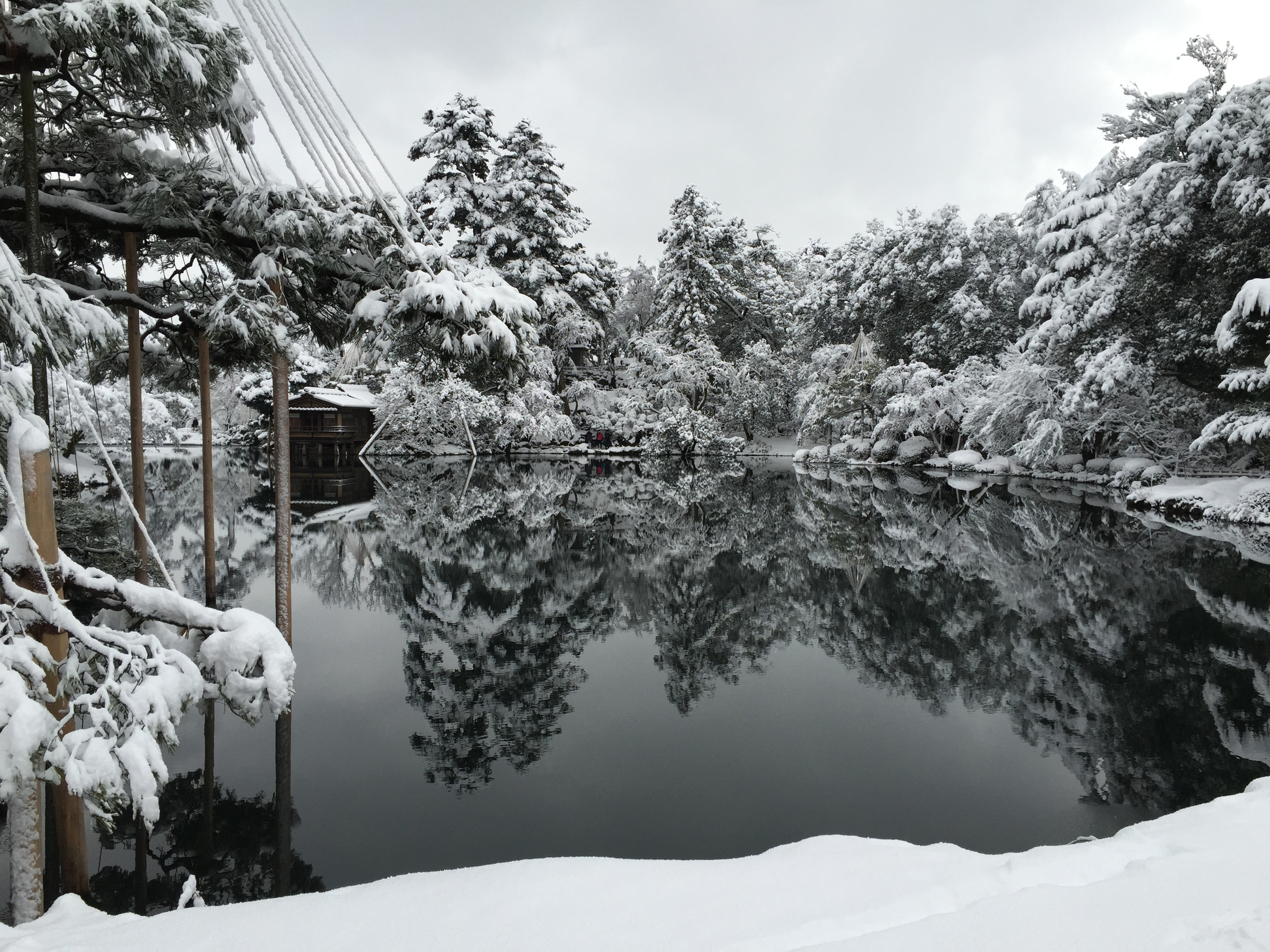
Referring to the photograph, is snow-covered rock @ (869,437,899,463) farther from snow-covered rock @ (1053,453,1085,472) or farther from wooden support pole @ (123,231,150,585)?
wooden support pole @ (123,231,150,585)

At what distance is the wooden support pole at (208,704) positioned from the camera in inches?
176

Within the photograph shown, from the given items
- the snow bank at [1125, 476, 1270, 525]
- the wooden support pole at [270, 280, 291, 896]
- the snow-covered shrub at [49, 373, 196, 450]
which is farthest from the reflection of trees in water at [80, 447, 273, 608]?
the snow bank at [1125, 476, 1270, 525]

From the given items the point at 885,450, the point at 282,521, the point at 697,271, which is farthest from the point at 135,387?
the point at 697,271

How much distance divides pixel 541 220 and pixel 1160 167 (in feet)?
86.0

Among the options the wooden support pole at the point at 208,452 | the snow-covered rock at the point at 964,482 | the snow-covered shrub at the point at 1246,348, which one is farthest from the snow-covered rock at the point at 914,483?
the wooden support pole at the point at 208,452

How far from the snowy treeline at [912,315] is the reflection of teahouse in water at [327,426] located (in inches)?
110

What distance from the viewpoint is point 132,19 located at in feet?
15.0

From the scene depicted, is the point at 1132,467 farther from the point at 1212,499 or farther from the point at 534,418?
the point at 534,418

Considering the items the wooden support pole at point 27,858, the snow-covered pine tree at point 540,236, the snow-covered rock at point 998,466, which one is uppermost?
the snow-covered pine tree at point 540,236

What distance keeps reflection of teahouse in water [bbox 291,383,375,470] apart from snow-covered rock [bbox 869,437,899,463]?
25693 millimetres

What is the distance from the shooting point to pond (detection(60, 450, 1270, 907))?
462 cm

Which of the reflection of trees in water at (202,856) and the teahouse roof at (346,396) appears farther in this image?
the teahouse roof at (346,396)

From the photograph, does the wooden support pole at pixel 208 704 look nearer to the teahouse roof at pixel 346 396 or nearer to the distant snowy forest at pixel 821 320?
the distant snowy forest at pixel 821 320

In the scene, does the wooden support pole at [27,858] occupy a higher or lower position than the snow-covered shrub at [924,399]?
lower
